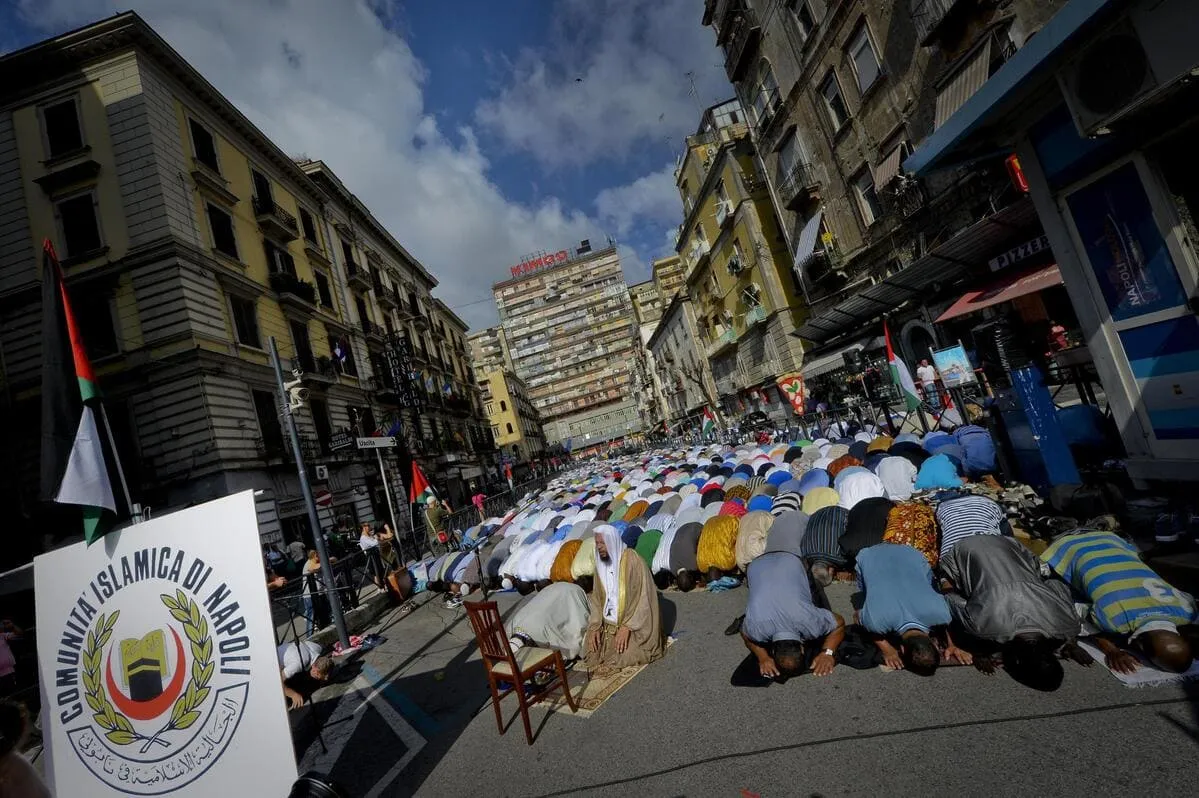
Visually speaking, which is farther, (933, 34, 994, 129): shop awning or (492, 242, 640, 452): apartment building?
(492, 242, 640, 452): apartment building

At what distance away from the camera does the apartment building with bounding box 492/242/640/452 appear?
88375 mm

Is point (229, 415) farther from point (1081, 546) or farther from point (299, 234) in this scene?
point (1081, 546)

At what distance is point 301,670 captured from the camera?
6070 millimetres

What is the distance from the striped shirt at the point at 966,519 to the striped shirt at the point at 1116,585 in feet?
2.27

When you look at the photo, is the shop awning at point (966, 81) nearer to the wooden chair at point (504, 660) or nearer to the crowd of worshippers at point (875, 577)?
the crowd of worshippers at point (875, 577)

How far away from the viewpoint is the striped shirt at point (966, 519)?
482 centimetres

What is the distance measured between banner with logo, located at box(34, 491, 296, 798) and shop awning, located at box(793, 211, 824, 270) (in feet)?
69.0

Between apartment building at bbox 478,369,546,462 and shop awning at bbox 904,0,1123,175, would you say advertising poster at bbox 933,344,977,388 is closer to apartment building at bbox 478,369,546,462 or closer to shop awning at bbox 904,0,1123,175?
shop awning at bbox 904,0,1123,175

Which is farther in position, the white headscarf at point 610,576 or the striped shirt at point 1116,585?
the white headscarf at point 610,576

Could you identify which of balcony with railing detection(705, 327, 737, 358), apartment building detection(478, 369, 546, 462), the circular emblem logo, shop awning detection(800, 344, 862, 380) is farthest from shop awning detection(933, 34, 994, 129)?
apartment building detection(478, 369, 546, 462)

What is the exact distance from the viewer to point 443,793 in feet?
13.3

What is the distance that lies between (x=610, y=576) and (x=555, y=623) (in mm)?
837

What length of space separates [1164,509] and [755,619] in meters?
3.39

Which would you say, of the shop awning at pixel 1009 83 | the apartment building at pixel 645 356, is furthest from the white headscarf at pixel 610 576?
the apartment building at pixel 645 356
